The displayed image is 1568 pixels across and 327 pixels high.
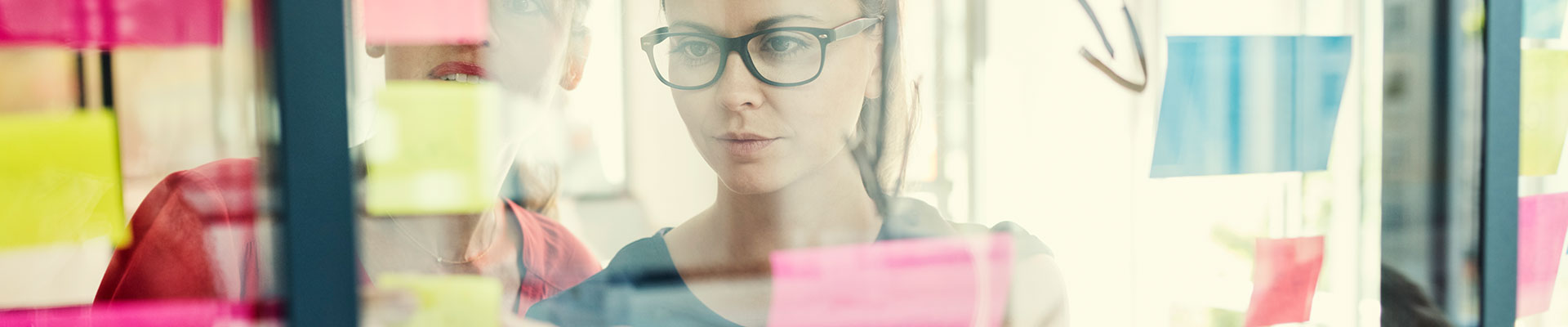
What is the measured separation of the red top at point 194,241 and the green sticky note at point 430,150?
13cm

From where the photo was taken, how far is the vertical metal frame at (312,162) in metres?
0.90

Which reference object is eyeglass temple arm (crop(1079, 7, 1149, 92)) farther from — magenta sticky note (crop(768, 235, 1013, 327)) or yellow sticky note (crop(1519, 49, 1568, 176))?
yellow sticky note (crop(1519, 49, 1568, 176))

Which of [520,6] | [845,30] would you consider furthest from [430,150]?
[845,30]

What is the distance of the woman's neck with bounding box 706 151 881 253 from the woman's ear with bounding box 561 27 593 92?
219mm

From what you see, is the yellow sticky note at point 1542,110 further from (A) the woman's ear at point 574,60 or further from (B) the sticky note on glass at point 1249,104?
(A) the woman's ear at point 574,60

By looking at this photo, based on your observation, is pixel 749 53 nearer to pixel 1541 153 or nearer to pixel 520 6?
pixel 520 6

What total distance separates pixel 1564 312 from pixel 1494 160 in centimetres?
36

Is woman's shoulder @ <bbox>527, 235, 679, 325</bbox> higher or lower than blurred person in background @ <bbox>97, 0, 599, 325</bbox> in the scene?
lower

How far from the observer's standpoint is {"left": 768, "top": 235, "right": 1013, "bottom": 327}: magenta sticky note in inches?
→ 44.9

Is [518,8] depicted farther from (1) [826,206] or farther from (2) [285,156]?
(1) [826,206]

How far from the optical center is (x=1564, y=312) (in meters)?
1.50

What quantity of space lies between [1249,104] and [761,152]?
744mm

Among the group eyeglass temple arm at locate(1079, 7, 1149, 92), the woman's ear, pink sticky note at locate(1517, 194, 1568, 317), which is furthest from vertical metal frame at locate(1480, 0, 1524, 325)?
the woman's ear

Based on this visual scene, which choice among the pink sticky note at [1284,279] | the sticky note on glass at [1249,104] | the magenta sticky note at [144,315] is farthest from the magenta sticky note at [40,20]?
the pink sticky note at [1284,279]
